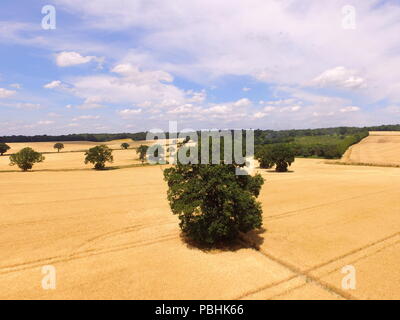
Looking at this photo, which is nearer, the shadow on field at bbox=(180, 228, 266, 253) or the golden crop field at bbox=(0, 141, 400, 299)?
the golden crop field at bbox=(0, 141, 400, 299)

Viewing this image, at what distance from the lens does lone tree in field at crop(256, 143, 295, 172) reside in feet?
261

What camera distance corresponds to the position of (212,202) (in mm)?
24781

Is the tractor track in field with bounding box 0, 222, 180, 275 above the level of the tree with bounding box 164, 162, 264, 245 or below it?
below

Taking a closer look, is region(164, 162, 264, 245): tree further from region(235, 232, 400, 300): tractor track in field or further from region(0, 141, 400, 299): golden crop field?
region(235, 232, 400, 300): tractor track in field

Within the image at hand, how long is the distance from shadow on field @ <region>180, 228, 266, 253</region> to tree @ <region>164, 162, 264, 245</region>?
56 centimetres

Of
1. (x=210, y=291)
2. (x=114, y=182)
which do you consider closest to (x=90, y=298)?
(x=210, y=291)

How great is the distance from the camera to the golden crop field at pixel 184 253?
58.9 ft

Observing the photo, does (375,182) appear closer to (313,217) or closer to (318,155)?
(313,217)

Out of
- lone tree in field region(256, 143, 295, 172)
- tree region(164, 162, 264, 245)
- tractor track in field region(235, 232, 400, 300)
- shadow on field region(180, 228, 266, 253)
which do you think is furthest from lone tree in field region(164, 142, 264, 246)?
lone tree in field region(256, 143, 295, 172)

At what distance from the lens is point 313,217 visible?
3369 centimetres

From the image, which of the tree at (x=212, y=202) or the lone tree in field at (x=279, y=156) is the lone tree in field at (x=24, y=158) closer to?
the lone tree in field at (x=279, y=156)

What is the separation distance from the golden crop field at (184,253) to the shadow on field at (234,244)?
21cm

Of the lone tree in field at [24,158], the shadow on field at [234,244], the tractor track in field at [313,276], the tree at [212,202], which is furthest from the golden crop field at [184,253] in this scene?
the lone tree in field at [24,158]
